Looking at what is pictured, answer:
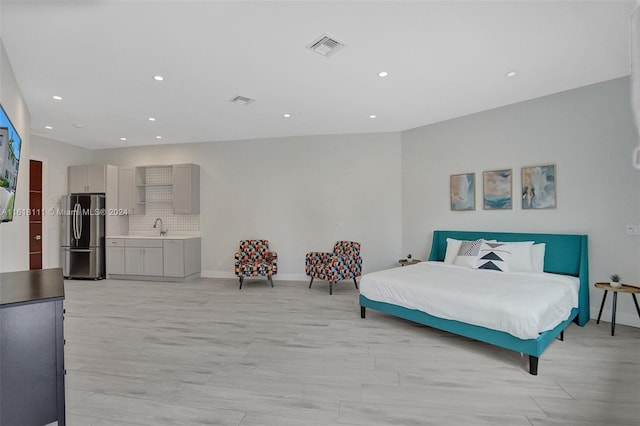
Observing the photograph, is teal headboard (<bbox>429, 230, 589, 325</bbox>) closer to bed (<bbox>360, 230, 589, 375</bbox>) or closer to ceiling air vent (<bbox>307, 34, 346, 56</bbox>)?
bed (<bbox>360, 230, 589, 375</bbox>)

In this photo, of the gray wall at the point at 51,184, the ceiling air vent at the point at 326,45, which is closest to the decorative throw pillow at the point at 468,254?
the ceiling air vent at the point at 326,45

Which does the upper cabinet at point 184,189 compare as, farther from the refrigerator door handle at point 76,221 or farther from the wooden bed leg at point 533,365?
the wooden bed leg at point 533,365

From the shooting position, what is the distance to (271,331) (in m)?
3.35

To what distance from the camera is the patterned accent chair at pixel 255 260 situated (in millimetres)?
5406

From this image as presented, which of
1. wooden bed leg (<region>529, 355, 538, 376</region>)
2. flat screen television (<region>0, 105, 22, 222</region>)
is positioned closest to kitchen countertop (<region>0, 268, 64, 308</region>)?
flat screen television (<region>0, 105, 22, 222</region>)

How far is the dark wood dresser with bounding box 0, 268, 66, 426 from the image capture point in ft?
5.25

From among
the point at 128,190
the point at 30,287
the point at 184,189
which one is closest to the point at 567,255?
the point at 30,287

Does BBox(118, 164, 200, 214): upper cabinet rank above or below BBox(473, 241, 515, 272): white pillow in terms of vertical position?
above

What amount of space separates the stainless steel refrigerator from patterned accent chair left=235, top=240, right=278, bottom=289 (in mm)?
2905

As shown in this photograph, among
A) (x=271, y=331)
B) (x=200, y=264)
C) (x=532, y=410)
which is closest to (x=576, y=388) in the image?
(x=532, y=410)

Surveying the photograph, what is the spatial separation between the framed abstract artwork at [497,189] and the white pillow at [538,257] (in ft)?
2.31

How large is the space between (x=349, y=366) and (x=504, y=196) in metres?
3.40

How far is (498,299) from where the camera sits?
8.76 ft

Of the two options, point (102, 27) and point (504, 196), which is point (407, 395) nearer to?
point (504, 196)
